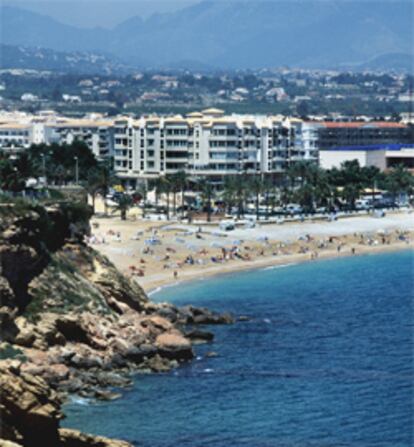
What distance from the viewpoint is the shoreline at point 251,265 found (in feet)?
227

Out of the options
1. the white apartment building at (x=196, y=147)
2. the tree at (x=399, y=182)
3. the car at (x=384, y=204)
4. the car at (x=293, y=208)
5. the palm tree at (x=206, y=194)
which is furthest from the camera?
the white apartment building at (x=196, y=147)

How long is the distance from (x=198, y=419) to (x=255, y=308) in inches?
846

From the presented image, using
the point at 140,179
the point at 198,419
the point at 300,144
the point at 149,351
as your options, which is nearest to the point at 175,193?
the point at 140,179

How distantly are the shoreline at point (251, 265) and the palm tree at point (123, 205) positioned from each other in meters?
15.2

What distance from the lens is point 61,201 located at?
197 ft

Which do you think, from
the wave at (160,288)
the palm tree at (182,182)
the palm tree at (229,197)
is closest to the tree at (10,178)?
the wave at (160,288)

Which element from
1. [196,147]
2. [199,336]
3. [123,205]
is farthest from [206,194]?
[199,336]

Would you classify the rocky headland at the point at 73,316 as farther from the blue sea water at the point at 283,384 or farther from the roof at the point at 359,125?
the roof at the point at 359,125

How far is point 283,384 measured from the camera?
4597 centimetres

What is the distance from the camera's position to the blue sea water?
130 ft

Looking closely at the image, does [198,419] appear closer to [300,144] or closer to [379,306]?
[379,306]

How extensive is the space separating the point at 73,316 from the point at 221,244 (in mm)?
34466

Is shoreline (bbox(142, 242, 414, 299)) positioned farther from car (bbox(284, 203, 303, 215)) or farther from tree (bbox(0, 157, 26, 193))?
car (bbox(284, 203, 303, 215))

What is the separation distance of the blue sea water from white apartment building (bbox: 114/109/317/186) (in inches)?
1891
